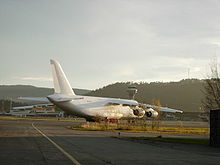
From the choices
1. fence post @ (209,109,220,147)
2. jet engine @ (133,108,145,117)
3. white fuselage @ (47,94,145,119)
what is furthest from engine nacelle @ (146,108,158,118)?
fence post @ (209,109,220,147)

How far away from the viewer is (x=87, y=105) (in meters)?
52.2

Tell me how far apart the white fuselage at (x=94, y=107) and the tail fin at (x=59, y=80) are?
1.17m

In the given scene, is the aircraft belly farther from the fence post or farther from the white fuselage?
the fence post

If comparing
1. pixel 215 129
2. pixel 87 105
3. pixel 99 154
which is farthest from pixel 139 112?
pixel 99 154

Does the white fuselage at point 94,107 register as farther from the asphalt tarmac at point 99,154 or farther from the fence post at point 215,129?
the asphalt tarmac at point 99,154

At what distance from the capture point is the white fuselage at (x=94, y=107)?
48906 millimetres

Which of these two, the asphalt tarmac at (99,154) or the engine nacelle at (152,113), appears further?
the engine nacelle at (152,113)

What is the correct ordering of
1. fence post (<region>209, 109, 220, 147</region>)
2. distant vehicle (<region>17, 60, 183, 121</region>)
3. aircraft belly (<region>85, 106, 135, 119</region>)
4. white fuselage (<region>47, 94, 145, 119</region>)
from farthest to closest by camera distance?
aircraft belly (<region>85, 106, 135, 119</region>) < white fuselage (<region>47, 94, 145, 119</region>) < distant vehicle (<region>17, 60, 183, 121</region>) < fence post (<region>209, 109, 220, 147</region>)

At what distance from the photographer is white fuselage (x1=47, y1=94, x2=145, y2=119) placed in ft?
160

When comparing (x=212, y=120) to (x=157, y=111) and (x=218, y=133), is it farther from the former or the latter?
(x=157, y=111)

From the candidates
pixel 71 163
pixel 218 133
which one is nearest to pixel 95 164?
pixel 71 163

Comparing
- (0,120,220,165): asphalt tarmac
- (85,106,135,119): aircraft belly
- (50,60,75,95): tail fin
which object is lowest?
(0,120,220,165): asphalt tarmac

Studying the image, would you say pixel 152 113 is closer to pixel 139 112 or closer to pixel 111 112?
pixel 139 112

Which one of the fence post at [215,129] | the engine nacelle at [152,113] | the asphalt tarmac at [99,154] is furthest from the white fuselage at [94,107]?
the asphalt tarmac at [99,154]
